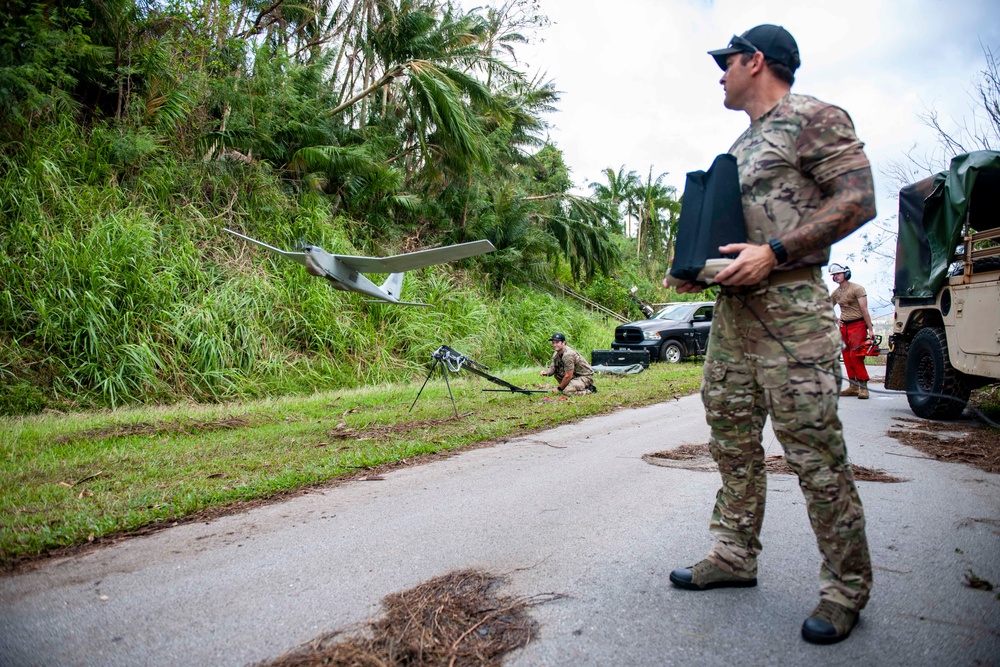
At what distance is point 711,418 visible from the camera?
2.70m

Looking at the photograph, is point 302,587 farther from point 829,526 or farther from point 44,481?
point 44,481

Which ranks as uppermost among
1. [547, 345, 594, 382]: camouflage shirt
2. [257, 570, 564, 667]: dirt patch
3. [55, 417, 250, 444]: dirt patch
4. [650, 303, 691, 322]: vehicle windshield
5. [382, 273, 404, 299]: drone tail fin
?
[650, 303, 691, 322]: vehicle windshield

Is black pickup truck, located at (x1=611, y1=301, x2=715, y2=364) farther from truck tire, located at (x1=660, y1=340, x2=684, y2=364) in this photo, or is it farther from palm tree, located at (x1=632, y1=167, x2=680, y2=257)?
palm tree, located at (x1=632, y1=167, x2=680, y2=257)

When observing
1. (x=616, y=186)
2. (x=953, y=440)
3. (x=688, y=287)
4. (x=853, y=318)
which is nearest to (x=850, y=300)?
(x=853, y=318)

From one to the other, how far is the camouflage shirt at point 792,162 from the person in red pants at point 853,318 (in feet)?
25.7

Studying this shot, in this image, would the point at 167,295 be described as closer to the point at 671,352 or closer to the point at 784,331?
the point at 784,331

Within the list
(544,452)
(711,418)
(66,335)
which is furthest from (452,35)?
(711,418)

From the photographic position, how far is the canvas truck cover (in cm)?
654

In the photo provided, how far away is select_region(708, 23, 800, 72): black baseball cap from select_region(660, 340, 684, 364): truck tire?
559 inches

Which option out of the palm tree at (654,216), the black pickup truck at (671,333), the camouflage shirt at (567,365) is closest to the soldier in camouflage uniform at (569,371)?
the camouflage shirt at (567,365)

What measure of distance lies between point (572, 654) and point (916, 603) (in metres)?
1.45

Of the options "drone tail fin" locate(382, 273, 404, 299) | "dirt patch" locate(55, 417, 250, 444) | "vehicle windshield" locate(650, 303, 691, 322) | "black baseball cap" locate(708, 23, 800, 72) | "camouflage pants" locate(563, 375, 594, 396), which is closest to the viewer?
"black baseball cap" locate(708, 23, 800, 72)

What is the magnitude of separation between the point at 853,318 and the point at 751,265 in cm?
847

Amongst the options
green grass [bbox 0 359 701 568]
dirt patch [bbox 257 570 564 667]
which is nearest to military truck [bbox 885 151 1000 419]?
green grass [bbox 0 359 701 568]
